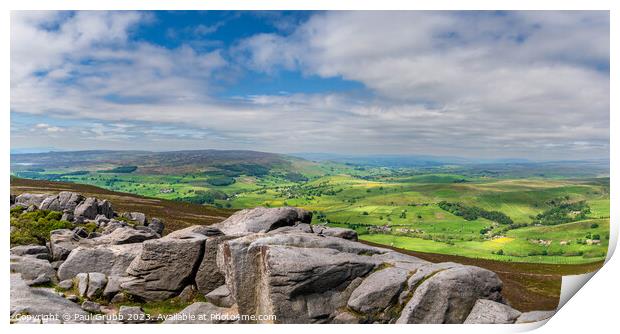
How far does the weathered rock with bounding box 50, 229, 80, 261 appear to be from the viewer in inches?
862

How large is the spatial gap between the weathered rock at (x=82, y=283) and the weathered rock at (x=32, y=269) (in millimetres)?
1547

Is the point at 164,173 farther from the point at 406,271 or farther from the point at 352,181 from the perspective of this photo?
the point at 406,271

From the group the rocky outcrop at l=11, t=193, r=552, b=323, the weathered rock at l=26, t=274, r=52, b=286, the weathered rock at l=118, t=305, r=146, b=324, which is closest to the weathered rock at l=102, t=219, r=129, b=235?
the rocky outcrop at l=11, t=193, r=552, b=323

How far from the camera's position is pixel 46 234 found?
25.4 m

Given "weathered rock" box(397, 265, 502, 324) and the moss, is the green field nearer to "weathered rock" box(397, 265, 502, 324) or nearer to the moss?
"weathered rock" box(397, 265, 502, 324)

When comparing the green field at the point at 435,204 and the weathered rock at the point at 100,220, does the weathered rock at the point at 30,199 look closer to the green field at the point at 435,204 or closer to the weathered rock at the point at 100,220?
the green field at the point at 435,204

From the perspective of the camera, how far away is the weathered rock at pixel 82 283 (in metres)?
18.0

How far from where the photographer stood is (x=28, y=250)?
2122 cm

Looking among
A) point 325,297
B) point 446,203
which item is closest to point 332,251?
point 325,297

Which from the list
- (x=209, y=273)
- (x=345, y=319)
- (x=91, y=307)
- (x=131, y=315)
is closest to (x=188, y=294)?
(x=209, y=273)

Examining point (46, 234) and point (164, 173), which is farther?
point (164, 173)

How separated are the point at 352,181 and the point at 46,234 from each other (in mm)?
58168

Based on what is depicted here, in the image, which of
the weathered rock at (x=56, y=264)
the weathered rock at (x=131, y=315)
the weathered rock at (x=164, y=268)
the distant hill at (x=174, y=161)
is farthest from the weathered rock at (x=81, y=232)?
the distant hill at (x=174, y=161)

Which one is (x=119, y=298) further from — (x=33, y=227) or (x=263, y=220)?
(x=33, y=227)
